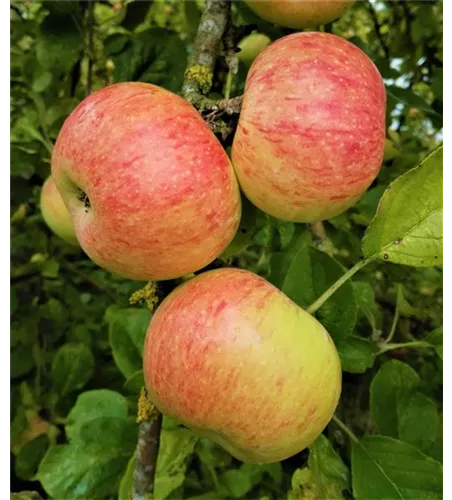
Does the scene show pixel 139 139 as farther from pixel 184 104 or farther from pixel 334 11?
pixel 334 11

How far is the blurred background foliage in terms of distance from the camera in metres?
1.00

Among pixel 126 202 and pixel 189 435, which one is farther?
pixel 189 435

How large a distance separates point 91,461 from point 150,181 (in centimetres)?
54

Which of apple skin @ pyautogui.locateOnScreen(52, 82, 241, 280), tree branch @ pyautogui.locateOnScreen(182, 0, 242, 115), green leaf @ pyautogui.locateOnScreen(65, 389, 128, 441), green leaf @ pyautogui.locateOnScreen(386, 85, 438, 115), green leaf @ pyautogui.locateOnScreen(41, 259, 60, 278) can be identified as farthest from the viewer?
green leaf @ pyautogui.locateOnScreen(41, 259, 60, 278)

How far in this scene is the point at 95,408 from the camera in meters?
1.08

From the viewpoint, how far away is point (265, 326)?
0.69m

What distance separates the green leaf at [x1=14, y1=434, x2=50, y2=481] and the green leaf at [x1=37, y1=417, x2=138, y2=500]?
9.3 inches

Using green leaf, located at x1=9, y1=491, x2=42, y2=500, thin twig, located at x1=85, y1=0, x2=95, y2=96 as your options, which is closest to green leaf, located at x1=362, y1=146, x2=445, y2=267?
green leaf, located at x1=9, y1=491, x2=42, y2=500

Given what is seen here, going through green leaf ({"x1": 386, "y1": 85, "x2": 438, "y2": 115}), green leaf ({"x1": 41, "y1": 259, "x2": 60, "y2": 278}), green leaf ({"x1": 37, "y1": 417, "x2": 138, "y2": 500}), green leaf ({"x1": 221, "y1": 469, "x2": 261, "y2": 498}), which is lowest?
green leaf ({"x1": 221, "y1": 469, "x2": 261, "y2": 498})

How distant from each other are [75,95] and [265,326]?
96 centimetres

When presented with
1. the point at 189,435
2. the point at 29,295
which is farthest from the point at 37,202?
the point at 189,435

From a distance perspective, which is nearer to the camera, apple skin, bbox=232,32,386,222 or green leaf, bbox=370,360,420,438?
apple skin, bbox=232,32,386,222

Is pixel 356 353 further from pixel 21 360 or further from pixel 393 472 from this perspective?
pixel 21 360

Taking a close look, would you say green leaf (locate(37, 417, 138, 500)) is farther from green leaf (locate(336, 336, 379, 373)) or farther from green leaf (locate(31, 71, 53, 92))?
green leaf (locate(31, 71, 53, 92))
